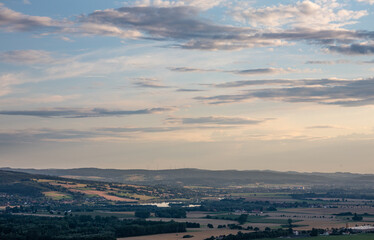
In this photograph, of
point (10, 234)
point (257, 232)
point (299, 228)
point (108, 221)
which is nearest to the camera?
point (10, 234)

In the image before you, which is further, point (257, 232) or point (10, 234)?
point (257, 232)

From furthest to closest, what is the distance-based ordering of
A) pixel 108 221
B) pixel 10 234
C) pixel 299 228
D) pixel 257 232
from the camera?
pixel 108 221, pixel 299 228, pixel 257 232, pixel 10 234

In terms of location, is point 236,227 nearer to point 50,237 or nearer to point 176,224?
point 176,224

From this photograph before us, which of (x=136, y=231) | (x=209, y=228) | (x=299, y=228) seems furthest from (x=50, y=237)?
(x=299, y=228)

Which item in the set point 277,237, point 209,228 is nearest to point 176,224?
point 209,228

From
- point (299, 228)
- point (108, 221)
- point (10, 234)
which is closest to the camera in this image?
point (10, 234)

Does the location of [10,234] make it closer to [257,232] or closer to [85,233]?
[85,233]

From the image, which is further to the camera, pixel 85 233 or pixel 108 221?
pixel 108 221
